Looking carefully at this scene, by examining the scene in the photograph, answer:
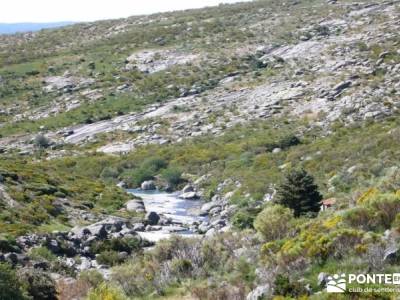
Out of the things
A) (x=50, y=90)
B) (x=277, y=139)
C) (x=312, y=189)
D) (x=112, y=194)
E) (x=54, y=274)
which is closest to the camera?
(x=54, y=274)

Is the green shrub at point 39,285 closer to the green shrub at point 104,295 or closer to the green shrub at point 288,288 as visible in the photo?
the green shrub at point 104,295

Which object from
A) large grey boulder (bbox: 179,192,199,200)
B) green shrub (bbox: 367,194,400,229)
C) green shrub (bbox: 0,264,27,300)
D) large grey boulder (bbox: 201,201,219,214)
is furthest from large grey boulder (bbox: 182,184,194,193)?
green shrub (bbox: 367,194,400,229)

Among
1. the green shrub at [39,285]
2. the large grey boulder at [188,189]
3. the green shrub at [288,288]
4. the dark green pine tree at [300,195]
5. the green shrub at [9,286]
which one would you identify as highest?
the green shrub at [288,288]

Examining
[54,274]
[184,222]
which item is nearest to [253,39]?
[184,222]

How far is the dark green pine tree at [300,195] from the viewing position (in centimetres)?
3052

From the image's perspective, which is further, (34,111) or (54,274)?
(34,111)

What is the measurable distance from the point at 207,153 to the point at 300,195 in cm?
Answer: 2544

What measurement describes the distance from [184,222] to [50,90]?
170 ft

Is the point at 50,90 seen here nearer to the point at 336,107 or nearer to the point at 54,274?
the point at 336,107

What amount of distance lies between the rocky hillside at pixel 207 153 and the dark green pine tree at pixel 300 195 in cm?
8

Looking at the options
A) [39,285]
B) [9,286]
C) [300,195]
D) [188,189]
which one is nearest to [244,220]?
[300,195]

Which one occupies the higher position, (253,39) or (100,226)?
(253,39)

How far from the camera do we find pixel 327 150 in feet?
152

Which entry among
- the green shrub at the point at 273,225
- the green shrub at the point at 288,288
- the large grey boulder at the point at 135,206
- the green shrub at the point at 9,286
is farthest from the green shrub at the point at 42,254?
the large grey boulder at the point at 135,206
